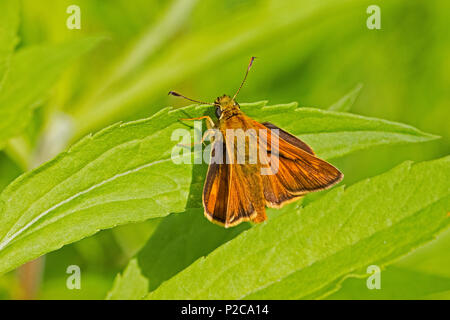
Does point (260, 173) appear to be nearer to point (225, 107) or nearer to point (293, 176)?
point (293, 176)

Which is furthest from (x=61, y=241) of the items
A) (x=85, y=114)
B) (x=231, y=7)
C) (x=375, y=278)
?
(x=231, y=7)

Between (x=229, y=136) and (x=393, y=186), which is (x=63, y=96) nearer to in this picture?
(x=229, y=136)

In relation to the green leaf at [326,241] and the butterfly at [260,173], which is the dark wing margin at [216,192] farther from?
the green leaf at [326,241]

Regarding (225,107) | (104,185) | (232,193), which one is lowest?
(104,185)

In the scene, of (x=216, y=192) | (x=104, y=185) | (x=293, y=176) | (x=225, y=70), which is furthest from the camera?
(x=225, y=70)

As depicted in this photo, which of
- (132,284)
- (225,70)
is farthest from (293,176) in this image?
(225,70)
